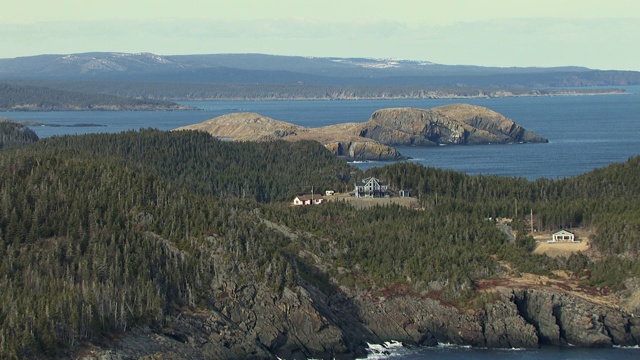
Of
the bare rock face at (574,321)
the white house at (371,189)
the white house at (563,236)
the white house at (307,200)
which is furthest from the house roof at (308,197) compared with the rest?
the bare rock face at (574,321)

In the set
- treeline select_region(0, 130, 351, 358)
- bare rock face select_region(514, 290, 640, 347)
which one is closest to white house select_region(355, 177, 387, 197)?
treeline select_region(0, 130, 351, 358)

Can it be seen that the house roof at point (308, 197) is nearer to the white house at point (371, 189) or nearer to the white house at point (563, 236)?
the white house at point (371, 189)

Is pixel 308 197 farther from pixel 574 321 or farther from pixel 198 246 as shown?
pixel 574 321

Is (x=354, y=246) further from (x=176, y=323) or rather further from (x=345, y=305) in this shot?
(x=176, y=323)

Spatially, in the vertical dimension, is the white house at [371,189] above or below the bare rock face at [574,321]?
above

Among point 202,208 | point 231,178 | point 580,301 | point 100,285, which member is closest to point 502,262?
point 580,301

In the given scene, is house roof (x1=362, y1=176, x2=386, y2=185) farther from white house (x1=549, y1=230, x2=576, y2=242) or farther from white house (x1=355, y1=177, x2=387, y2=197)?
white house (x1=549, y1=230, x2=576, y2=242)
